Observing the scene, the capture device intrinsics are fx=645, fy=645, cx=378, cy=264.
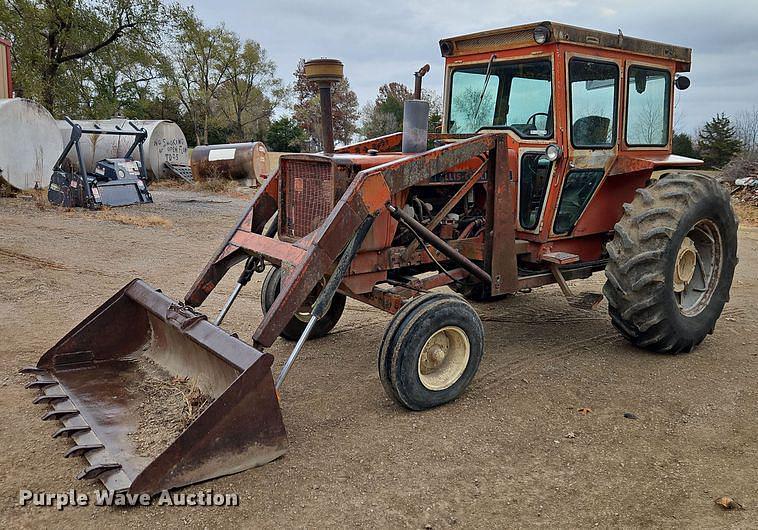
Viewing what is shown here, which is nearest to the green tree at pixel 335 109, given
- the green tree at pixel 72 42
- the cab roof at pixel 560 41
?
the green tree at pixel 72 42

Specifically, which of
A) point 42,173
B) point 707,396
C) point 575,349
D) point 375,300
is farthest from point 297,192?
point 42,173

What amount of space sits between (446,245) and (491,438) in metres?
1.38

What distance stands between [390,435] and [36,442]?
198cm

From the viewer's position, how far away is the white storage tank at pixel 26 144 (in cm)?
1429

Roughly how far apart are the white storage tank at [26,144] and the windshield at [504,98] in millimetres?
12339

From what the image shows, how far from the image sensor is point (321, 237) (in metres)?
3.89

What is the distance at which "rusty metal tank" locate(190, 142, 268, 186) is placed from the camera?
1980 cm

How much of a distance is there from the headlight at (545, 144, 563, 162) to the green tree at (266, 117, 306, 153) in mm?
34855

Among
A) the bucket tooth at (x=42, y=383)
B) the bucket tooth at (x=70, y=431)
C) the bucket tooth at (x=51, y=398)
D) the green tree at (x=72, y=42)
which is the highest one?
the green tree at (x=72, y=42)

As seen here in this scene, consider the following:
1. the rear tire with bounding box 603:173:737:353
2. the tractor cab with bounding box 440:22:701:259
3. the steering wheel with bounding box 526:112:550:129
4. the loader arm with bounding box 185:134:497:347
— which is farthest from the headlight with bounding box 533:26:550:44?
the rear tire with bounding box 603:173:737:353

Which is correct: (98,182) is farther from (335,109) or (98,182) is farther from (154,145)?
(335,109)

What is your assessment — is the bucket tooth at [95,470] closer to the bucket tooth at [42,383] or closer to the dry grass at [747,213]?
the bucket tooth at [42,383]

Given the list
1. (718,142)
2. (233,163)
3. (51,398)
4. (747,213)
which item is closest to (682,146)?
(718,142)

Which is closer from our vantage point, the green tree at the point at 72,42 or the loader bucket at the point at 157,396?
the loader bucket at the point at 157,396
